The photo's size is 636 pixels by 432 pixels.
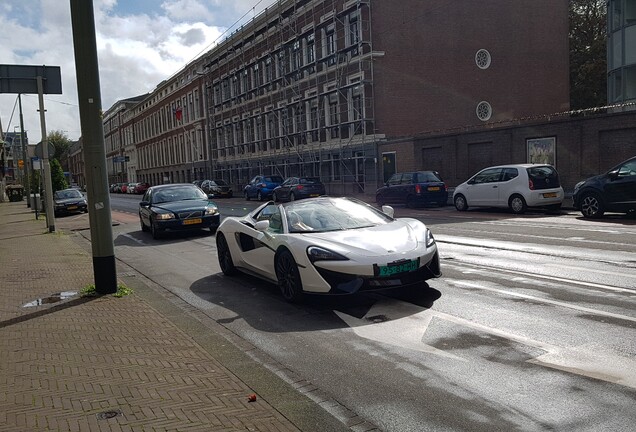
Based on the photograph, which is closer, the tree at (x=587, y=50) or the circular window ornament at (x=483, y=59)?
the circular window ornament at (x=483, y=59)

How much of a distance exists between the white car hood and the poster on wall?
18.4 m

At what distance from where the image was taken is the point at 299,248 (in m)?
7.23

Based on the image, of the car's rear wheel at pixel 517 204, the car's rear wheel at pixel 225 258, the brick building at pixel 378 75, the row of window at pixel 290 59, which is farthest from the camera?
the row of window at pixel 290 59

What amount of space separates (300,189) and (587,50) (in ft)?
89.8

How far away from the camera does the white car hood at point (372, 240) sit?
6945mm

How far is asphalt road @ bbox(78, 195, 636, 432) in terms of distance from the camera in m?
4.05

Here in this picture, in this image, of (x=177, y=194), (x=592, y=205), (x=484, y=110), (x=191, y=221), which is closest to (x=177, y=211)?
(x=191, y=221)

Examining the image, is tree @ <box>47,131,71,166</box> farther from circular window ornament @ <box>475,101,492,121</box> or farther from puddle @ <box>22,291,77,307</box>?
puddle @ <box>22,291,77,307</box>

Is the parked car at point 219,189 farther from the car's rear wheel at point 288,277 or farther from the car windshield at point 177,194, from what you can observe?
the car's rear wheel at point 288,277

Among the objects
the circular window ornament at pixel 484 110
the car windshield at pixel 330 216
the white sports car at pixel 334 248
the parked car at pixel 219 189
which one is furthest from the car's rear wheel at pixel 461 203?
the parked car at pixel 219 189

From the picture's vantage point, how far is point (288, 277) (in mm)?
7488

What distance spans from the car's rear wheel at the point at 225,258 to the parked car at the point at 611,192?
11.7 m

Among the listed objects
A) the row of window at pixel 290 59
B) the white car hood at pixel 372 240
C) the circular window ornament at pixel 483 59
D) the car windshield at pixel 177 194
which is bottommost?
the white car hood at pixel 372 240

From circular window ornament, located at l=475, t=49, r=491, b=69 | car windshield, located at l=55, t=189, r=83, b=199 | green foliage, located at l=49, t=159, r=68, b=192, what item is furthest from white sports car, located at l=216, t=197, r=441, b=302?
green foliage, located at l=49, t=159, r=68, b=192
